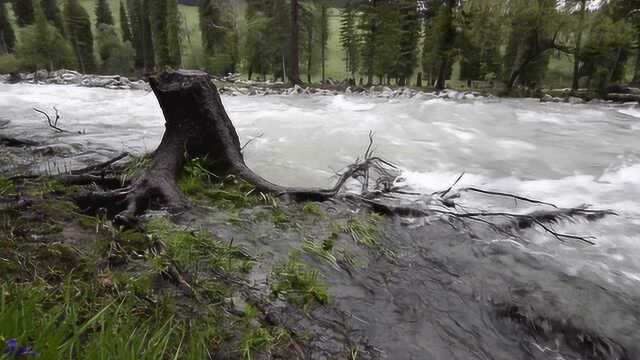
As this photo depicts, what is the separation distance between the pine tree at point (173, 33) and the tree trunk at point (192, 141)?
48.2 meters

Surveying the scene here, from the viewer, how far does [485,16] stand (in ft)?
69.9

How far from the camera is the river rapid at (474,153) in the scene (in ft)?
10.3

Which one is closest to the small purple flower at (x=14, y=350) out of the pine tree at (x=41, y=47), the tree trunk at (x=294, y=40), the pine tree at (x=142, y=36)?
the tree trunk at (x=294, y=40)

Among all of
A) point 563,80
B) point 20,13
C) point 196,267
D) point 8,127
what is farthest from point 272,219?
point 20,13

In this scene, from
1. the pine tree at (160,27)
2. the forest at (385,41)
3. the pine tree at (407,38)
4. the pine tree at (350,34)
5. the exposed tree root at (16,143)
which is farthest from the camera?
the pine tree at (160,27)

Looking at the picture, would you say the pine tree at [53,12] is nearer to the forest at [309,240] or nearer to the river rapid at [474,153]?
the river rapid at [474,153]

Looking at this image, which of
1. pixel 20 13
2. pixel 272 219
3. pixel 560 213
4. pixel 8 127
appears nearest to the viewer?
pixel 272 219

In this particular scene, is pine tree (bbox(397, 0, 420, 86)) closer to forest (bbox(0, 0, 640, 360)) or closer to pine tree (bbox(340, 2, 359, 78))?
pine tree (bbox(340, 2, 359, 78))

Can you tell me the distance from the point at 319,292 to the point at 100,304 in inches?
52.4

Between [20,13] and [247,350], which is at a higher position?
[20,13]

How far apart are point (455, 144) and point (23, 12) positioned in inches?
3501

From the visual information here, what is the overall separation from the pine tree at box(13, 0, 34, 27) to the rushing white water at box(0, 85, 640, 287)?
74.6 metres

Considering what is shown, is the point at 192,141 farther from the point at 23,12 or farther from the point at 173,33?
the point at 23,12

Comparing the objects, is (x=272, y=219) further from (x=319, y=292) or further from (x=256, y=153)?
(x=256, y=153)
